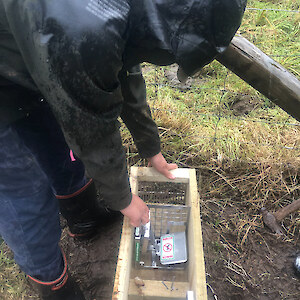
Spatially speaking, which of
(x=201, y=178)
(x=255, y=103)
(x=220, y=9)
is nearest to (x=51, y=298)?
(x=201, y=178)

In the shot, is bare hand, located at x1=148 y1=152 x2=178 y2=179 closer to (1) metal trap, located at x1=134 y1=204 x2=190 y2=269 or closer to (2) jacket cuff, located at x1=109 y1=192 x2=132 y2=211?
(1) metal trap, located at x1=134 y1=204 x2=190 y2=269

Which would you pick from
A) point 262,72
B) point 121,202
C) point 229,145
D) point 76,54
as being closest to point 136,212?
point 121,202

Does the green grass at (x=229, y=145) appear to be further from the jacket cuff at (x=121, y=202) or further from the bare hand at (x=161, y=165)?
the jacket cuff at (x=121, y=202)

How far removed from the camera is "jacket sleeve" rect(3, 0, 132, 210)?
2.29 ft

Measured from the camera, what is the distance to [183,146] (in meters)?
2.43

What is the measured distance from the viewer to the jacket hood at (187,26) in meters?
0.72

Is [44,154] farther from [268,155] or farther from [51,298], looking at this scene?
[268,155]

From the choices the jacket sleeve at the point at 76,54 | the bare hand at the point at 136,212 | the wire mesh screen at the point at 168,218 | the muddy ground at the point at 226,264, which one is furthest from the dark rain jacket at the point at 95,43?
the muddy ground at the point at 226,264

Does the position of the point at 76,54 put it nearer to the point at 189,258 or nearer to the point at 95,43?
the point at 95,43

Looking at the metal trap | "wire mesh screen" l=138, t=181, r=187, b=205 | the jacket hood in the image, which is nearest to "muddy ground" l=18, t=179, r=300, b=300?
"wire mesh screen" l=138, t=181, r=187, b=205

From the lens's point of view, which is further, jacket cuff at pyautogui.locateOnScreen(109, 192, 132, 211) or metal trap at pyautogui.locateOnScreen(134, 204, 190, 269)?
metal trap at pyautogui.locateOnScreen(134, 204, 190, 269)

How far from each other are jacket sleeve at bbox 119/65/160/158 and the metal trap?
0.33 m

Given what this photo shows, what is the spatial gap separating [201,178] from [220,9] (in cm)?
172

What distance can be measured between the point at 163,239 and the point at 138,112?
0.70 meters
